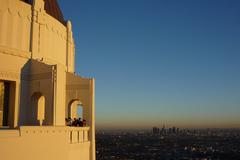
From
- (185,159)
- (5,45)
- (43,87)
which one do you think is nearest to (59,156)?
(43,87)

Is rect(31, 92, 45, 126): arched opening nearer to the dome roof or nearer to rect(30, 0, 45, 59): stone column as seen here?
rect(30, 0, 45, 59): stone column

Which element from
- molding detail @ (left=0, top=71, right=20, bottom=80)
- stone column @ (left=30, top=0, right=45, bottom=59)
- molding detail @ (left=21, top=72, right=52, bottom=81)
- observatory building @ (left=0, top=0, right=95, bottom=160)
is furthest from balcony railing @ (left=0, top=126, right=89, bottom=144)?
stone column @ (left=30, top=0, right=45, bottom=59)

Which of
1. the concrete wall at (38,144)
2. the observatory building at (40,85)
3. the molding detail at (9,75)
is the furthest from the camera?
the molding detail at (9,75)

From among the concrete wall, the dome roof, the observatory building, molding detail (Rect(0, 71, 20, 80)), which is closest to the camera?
the concrete wall

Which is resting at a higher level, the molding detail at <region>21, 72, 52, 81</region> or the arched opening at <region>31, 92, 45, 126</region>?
the molding detail at <region>21, 72, 52, 81</region>

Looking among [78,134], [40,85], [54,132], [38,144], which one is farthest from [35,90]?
[38,144]

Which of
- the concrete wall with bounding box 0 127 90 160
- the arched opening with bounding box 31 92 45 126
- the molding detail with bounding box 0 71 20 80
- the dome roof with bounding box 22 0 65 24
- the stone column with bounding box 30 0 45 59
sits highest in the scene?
the dome roof with bounding box 22 0 65 24

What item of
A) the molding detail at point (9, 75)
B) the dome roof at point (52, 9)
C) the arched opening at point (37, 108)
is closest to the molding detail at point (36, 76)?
the molding detail at point (9, 75)

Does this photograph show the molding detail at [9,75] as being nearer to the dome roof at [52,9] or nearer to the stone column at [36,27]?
the stone column at [36,27]
